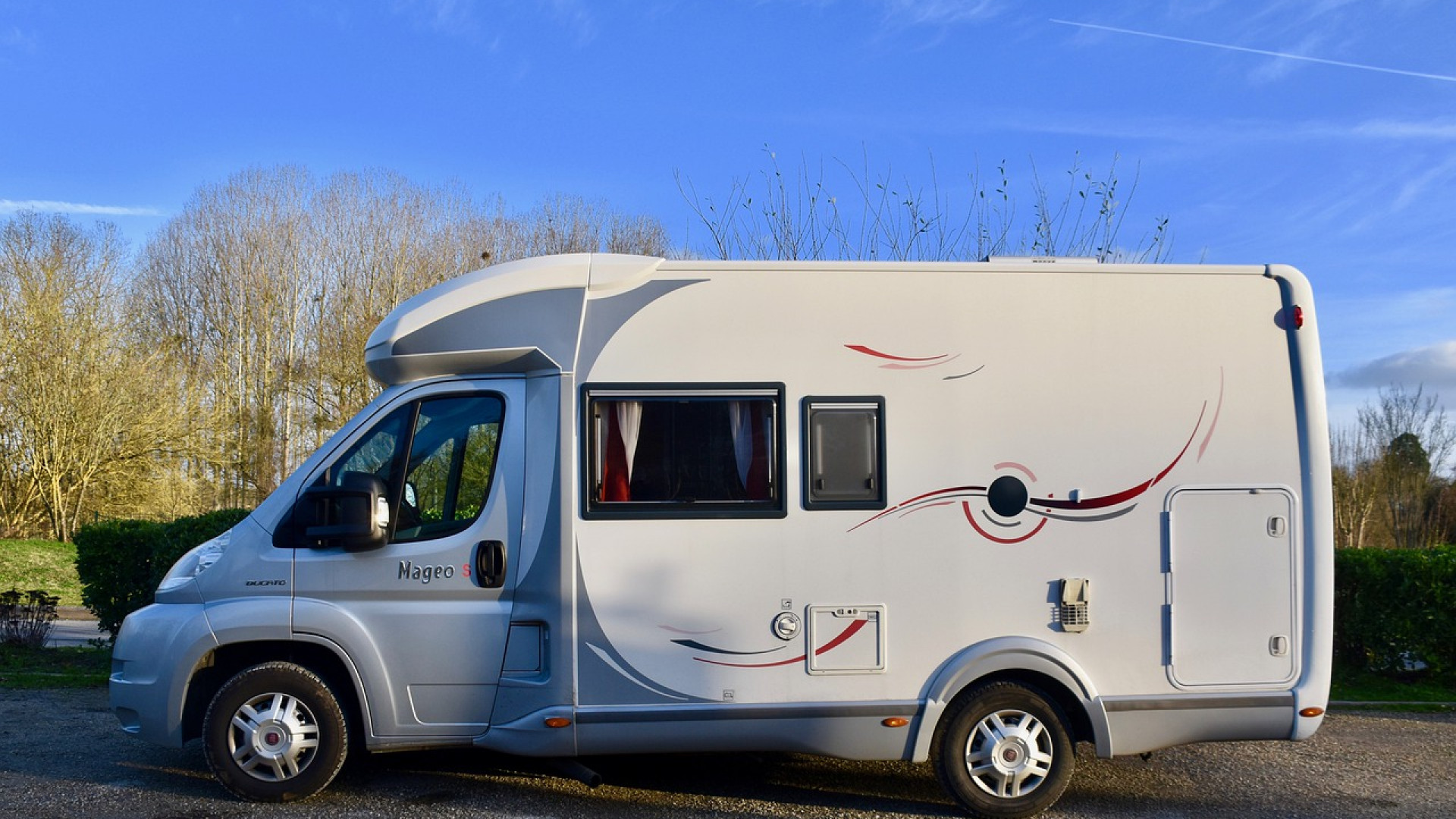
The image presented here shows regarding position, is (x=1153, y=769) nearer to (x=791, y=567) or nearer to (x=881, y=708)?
(x=881, y=708)

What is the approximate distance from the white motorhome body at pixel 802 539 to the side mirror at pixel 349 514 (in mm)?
23

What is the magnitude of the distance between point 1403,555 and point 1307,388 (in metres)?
4.45

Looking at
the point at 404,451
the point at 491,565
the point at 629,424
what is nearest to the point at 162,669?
the point at 404,451

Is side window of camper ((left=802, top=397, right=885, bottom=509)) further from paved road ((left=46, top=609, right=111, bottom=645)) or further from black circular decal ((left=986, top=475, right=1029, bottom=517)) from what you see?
paved road ((left=46, top=609, right=111, bottom=645))

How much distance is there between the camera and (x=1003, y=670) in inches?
225

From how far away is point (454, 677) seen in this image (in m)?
5.69

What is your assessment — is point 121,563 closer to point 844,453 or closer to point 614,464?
point 614,464

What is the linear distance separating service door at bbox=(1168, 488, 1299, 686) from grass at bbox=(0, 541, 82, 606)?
20188mm

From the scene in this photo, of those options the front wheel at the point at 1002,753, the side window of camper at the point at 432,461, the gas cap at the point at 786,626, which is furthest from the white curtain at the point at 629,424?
the front wheel at the point at 1002,753

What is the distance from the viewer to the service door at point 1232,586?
576 centimetres

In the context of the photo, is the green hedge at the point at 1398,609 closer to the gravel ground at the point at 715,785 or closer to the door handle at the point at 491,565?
the gravel ground at the point at 715,785

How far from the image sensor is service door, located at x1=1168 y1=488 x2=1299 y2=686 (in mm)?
5762

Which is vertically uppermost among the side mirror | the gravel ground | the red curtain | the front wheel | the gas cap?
the red curtain

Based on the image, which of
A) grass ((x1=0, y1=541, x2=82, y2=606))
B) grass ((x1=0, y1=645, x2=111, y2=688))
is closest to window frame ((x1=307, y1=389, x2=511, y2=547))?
grass ((x1=0, y1=645, x2=111, y2=688))
